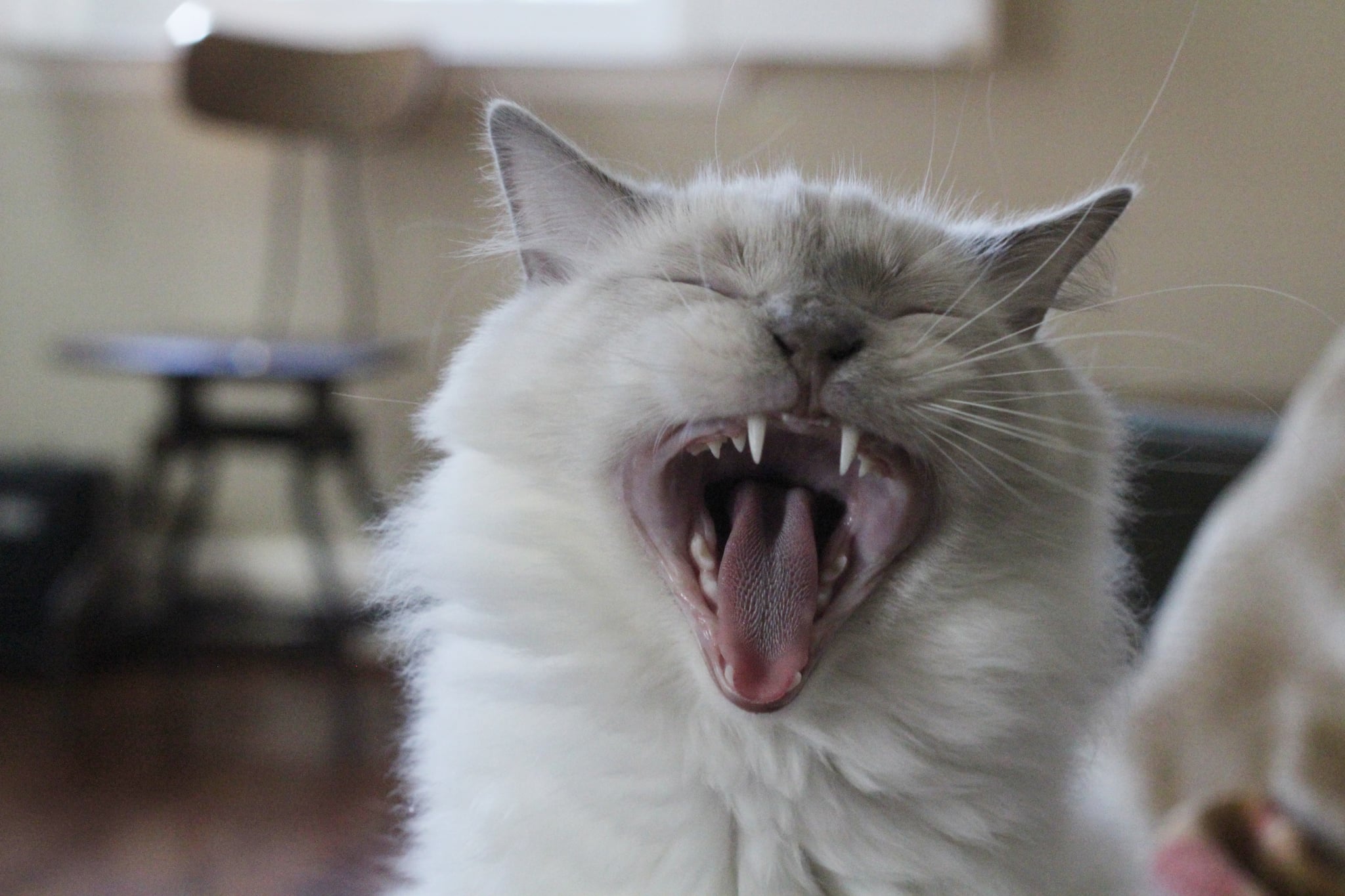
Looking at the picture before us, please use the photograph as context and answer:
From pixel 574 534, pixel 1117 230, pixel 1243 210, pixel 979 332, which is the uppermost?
pixel 1243 210

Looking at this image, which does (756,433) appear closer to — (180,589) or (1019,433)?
(1019,433)

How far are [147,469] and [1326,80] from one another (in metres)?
2.56

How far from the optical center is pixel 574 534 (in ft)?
2.78

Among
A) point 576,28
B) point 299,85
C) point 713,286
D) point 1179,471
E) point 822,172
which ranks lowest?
point 1179,471

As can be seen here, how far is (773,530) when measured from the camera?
852 millimetres

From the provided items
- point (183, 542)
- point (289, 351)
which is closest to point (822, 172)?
point (289, 351)

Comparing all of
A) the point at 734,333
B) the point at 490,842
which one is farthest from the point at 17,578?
the point at 734,333

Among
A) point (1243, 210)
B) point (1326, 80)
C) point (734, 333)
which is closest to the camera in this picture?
point (734, 333)

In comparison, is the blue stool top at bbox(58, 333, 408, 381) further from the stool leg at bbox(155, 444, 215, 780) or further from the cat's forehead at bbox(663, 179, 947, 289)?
the cat's forehead at bbox(663, 179, 947, 289)

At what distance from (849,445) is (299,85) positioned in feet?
→ 7.29

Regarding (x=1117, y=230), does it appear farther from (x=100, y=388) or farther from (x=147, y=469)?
(x=100, y=388)

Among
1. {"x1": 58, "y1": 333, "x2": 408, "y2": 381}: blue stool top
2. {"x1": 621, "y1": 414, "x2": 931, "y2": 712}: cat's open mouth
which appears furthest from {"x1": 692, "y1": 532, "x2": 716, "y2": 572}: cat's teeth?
{"x1": 58, "y1": 333, "x2": 408, "y2": 381}: blue stool top

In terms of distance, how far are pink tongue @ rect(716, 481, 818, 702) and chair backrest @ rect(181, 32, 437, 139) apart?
2018 millimetres

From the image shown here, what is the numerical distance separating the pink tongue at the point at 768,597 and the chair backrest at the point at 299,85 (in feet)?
6.62
